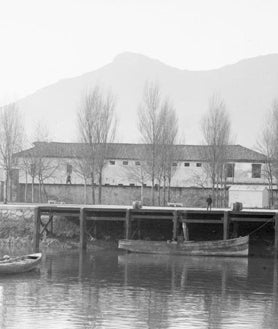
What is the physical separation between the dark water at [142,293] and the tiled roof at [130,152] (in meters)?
35.5

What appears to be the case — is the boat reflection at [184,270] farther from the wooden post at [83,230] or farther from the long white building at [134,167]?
the long white building at [134,167]

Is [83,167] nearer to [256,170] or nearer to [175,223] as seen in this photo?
[256,170]

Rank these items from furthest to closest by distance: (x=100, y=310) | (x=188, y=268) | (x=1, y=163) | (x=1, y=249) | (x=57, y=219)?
(x=1, y=163)
(x=57, y=219)
(x=1, y=249)
(x=188, y=268)
(x=100, y=310)

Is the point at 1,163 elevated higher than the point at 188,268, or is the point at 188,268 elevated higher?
the point at 1,163

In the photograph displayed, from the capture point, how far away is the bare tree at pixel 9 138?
79625 millimetres

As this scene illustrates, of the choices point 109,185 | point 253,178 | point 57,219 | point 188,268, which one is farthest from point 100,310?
point 253,178

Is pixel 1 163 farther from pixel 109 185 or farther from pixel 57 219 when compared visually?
pixel 57 219

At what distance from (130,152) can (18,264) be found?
4770 centimetres

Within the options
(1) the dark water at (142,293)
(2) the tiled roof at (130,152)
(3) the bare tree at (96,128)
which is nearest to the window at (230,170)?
(2) the tiled roof at (130,152)

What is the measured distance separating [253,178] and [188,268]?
136 ft

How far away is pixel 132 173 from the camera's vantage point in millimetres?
81188

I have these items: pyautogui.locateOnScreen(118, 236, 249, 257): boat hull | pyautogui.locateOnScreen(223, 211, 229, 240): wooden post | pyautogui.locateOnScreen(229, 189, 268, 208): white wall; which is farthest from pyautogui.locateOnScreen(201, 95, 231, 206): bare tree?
pyautogui.locateOnScreen(118, 236, 249, 257): boat hull

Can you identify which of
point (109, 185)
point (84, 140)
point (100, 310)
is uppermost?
point (84, 140)

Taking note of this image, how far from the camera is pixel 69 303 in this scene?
29516 millimetres
